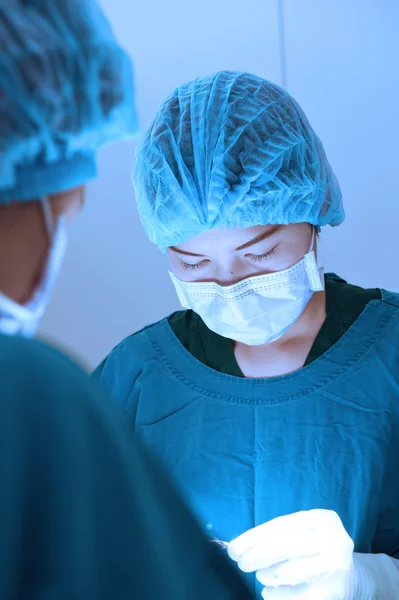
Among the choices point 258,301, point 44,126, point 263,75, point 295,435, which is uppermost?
point 263,75

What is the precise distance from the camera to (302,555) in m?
1.18

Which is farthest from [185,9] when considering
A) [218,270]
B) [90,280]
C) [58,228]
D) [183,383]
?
[58,228]

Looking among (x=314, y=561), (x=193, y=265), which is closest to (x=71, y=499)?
(x=314, y=561)

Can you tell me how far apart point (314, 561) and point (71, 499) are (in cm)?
80

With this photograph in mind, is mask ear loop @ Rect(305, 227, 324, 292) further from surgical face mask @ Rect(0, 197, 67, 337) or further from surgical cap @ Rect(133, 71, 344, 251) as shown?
surgical face mask @ Rect(0, 197, 67, 337)

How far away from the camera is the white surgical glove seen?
3.78 feet

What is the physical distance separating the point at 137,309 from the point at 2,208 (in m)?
1.55

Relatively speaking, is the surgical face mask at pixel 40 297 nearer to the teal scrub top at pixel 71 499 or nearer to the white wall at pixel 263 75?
the teal scrub top at pixel 71 499

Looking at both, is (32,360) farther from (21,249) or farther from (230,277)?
(230,277)

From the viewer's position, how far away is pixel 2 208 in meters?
0.64

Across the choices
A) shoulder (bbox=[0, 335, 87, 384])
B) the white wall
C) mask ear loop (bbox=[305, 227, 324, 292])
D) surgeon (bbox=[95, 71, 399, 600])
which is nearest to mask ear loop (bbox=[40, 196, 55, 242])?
shoulder (bbox=[0, 335, 87, 384])

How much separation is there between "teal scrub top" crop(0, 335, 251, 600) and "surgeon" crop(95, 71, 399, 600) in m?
0.70

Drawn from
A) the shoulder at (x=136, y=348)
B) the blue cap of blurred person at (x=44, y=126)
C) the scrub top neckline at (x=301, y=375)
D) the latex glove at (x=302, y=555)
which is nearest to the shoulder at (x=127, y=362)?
the shoulder at (x=136, y=348)

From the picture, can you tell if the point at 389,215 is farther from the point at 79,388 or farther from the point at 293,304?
the point at 79,388
